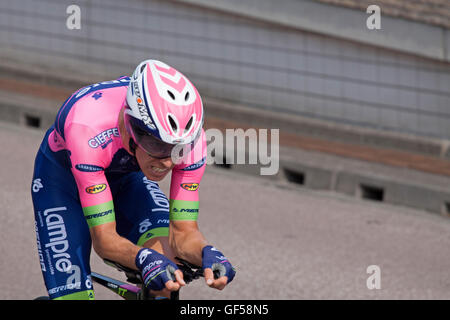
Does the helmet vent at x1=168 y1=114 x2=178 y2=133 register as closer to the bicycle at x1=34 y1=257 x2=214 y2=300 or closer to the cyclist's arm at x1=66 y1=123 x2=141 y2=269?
the cyclist's arm at x1=66 y1=123 x2=141 y2=269

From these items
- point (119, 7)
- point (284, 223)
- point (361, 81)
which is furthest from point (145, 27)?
point (284, 223)

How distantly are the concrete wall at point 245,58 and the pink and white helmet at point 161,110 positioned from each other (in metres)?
7.58

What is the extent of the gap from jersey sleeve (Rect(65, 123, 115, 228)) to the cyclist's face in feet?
0.70

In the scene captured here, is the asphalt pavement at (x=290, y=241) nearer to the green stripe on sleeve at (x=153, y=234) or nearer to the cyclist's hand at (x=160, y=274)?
the green stripe on sleeve at (x=153, y=234)

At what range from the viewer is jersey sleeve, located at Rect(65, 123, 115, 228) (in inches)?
172

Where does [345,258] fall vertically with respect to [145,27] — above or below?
below

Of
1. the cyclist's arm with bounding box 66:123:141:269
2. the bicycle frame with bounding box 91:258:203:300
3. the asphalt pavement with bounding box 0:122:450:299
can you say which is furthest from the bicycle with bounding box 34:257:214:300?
the asphalt pavement with bounding box 0:122:450:299

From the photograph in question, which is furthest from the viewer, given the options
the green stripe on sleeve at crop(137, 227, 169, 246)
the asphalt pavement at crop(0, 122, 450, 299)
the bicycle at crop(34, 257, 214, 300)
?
the asphalt pavement at crop(0, 122, 450, 299)

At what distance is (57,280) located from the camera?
4.61 metres

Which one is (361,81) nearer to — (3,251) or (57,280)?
(3,251)

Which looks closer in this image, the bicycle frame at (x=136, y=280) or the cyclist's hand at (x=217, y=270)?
the cyclist's hand at (x=217, y=270)

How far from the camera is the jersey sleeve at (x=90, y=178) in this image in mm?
4363

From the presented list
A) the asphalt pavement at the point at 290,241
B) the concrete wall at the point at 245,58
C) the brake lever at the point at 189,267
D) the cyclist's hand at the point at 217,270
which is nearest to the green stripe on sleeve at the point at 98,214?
the brake lever at the point at 189,267

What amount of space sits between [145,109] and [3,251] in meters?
3.93
